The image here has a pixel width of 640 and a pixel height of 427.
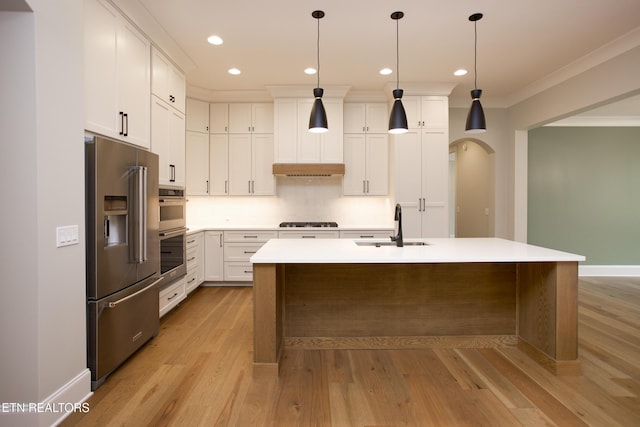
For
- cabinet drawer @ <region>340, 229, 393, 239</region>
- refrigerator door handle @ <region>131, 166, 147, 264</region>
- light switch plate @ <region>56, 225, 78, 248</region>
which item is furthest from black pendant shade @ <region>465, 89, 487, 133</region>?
light switch plate @ <region>56, 225, 78, 248</region>

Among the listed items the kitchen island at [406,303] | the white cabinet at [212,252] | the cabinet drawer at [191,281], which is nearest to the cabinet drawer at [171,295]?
the cabinet drawer at [191,281]

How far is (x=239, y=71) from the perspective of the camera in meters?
4.23

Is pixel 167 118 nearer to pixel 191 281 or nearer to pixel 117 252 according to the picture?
pixel 117 252

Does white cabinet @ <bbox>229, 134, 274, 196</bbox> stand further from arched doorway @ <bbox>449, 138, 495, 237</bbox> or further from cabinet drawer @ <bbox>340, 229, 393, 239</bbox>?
arched doorway @ <bbox>449, 138, 495, 237</bbox>

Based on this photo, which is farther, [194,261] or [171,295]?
[194,261]

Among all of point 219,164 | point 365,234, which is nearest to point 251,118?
point 219,164

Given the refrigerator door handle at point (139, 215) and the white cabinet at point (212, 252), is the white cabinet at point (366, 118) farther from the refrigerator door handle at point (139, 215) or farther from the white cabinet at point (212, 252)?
the refrigerator door handle at point (139, 215)

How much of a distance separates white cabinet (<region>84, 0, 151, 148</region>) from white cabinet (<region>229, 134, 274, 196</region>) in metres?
1.97

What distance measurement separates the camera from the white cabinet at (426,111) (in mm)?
4672

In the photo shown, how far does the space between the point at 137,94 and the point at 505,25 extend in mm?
3396

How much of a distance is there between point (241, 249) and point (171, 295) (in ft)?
4.44

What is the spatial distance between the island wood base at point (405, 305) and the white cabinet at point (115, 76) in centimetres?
170

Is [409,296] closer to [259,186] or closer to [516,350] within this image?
[516,350]

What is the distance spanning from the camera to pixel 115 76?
8.50 feet
